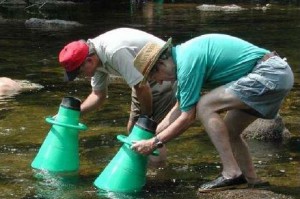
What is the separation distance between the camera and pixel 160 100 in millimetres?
5805

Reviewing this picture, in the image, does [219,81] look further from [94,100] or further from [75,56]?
[94,100]

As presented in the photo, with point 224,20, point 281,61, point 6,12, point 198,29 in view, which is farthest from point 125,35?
point 6,12

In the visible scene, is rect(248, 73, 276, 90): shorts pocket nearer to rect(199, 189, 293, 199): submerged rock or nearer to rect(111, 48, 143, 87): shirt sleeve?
rect(199, 189, 293, 199): submerged rock

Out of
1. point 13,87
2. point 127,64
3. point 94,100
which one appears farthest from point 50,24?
point 127,64

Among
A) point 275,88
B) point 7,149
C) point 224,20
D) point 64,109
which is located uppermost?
point 275,88

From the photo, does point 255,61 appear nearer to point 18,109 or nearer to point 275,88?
point 275,88

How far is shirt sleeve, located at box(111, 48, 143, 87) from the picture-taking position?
5.09m

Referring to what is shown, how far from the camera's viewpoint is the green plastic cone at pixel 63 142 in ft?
18.3

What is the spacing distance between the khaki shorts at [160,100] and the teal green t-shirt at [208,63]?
0.90 m

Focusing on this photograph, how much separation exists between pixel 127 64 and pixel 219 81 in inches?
28.4

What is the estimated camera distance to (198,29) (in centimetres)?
2225

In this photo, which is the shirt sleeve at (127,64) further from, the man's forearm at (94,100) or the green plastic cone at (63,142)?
the man's forearm at (94,100)

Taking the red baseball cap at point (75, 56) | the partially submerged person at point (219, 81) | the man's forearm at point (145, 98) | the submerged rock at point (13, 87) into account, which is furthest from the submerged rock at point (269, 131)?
the submerged rock at point (13, 87)

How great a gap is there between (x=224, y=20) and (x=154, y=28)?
4.86 meters
